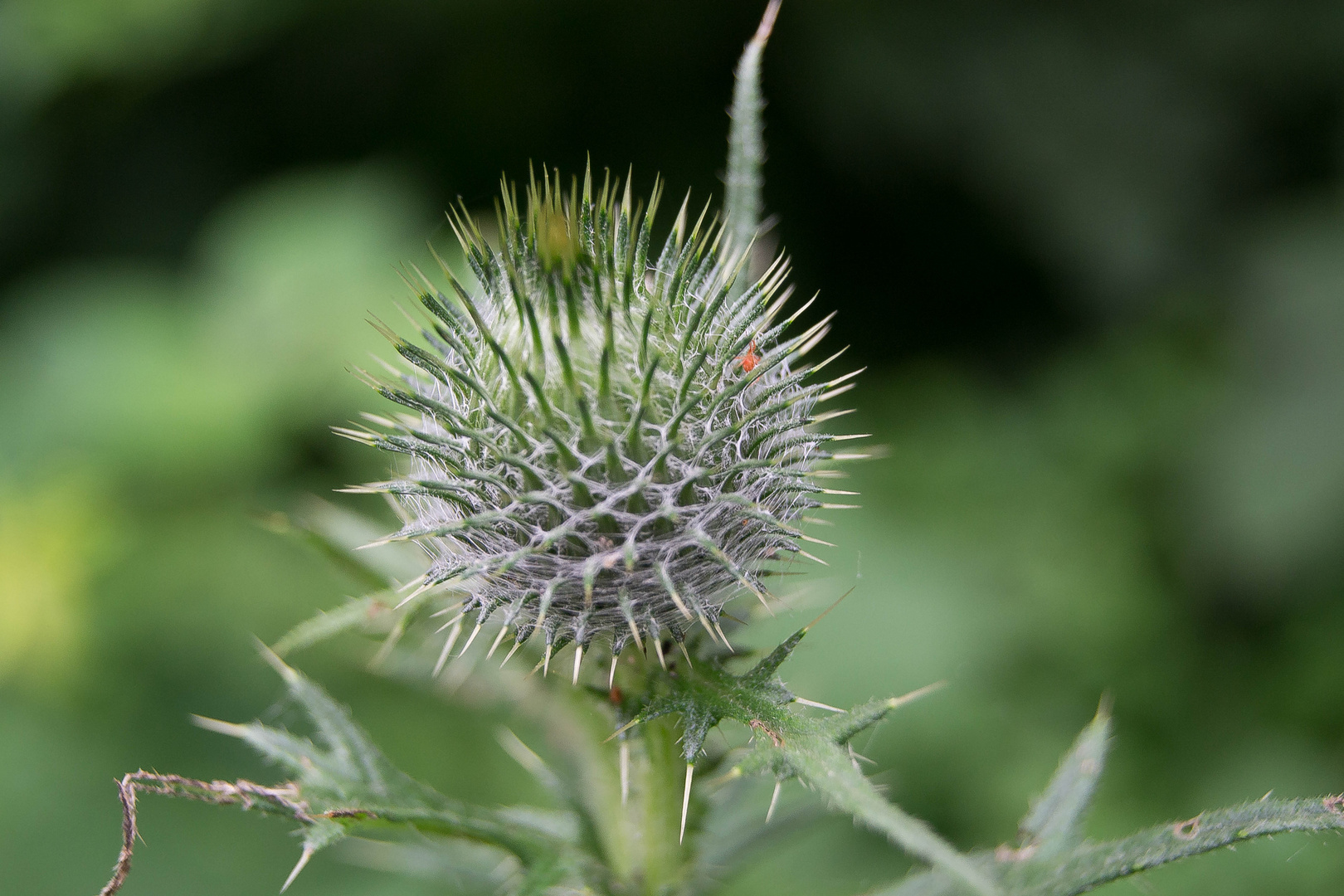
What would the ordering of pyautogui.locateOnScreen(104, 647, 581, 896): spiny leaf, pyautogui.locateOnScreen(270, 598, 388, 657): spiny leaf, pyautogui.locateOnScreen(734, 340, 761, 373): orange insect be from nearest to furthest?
pyautogui.locateOnScreen(104, 647, 581, 896): spiny leaf
pyautogui.locateOnScreen(734, 340, 761, 373): orange insect
pyautogui.locateOnScreen(270, 598, 388, 657): spiny leaf

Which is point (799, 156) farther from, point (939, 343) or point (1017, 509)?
→ point (1017, 509)

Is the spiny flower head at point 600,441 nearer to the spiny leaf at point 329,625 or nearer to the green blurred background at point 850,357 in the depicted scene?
the spiny leaf at point 329,625

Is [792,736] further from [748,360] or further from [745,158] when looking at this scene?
[745,158]

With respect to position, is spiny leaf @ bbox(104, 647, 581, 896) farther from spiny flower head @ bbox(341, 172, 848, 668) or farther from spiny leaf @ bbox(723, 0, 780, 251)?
spiny leaf @ bbox(723, 0, 780, 251)

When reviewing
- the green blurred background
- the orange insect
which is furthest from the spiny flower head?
the green blurred background

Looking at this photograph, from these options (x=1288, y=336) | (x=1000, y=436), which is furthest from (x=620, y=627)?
(x=1288, y=336)

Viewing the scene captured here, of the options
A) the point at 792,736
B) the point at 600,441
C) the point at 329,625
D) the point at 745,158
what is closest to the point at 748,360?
the point at 600,441
